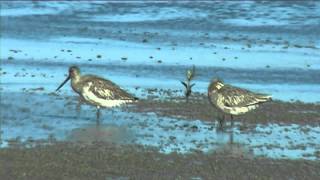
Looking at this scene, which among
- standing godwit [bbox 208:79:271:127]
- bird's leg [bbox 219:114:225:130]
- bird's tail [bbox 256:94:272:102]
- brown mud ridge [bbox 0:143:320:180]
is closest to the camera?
brown mud ridge [bbox 0:143:320:180]

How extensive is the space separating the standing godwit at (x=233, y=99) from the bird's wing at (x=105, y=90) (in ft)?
4.30

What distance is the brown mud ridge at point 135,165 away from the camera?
9609mm

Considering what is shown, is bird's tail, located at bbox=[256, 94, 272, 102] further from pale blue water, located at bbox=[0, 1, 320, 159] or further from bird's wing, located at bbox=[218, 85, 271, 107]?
pale blue water, located at bbox=[0, 1, 320, 159]

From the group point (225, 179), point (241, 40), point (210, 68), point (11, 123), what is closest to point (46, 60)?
point (210, 68)

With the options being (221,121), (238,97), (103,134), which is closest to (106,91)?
(103,134)

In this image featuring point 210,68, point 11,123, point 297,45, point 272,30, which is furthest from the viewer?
point 272,30

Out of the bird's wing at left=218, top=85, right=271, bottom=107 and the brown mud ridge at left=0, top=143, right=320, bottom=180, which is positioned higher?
the brown mud ridge at left=0, top=143, right=320, bottom=180

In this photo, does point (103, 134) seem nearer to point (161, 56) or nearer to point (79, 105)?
point (79, 105)

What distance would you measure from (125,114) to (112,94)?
345 mm

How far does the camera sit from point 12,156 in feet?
34.0

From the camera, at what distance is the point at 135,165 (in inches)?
396

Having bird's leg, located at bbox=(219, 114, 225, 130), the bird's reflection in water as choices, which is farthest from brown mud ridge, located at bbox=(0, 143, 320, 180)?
bird's leg, located at bbox=(219, 114, 225, 130)

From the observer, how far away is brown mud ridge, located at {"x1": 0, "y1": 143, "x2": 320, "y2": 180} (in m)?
9.61

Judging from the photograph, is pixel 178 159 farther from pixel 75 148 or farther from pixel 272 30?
pixel 272 30
